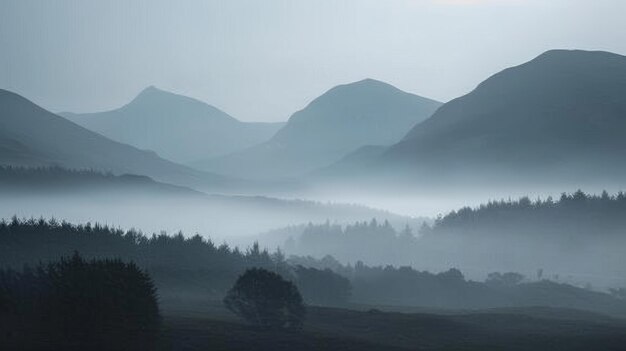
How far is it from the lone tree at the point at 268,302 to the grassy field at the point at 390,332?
1441mm

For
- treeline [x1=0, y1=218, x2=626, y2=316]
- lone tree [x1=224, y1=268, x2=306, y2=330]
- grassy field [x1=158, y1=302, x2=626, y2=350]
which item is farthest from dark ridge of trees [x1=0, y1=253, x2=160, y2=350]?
treeline [x1=0, y1=218, x2=626, y2=316]

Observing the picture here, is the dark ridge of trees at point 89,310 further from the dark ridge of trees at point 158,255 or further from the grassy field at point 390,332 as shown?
the dark ridge of trees at point 158,255

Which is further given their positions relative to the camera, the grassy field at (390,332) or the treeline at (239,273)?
the treeline at (239,273)

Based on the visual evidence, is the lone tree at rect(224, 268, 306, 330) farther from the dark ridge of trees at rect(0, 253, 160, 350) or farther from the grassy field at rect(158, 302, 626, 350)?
the dark ridge of trees at rect(0, 253, 160, 350)

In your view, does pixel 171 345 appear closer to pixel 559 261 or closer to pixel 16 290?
pixel 16 290

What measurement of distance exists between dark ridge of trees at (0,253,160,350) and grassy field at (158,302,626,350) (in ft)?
9.06

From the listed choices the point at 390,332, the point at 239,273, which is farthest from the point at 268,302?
the point at 239,273

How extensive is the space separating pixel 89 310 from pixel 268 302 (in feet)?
62.1

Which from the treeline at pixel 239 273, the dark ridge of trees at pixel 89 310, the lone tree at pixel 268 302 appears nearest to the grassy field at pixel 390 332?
the lone tree at pixel 268 302

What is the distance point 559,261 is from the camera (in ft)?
638

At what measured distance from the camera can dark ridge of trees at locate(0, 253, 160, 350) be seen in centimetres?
6056

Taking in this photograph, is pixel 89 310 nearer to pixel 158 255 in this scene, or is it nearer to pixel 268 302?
pixel 268 302

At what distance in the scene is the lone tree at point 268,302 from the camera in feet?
258

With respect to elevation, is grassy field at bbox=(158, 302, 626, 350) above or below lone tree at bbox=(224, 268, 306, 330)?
below
